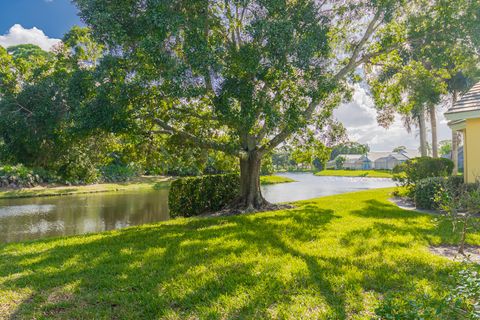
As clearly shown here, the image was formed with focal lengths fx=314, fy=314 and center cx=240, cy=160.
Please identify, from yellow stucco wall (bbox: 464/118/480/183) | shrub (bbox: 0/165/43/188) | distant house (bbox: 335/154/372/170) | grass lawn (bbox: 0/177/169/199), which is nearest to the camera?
yellow stucco wall (bbox: 464/118/480/183)

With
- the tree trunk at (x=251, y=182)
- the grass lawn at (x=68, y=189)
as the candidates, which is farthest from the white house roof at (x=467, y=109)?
the grass lawn at (x=68, y=189)

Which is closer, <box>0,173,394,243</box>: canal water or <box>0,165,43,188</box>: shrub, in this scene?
<box>0,173,394,243</box>: canal water

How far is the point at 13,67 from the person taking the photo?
358 inches

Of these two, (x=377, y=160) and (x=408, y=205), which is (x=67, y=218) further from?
(x=377, y=160)

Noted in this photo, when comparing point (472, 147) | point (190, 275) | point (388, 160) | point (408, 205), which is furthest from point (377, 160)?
point (190, 275)

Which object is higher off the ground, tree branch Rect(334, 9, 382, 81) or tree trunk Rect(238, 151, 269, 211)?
tree branch Rect(334, 9, 382, 81)

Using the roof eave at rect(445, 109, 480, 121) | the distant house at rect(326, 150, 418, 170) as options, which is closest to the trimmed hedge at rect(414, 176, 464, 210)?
the roof eave at rect(445, 109, 480, 121)

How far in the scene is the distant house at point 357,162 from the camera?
76.8 m

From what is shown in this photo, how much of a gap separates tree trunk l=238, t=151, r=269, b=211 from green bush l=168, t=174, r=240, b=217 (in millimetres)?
1651

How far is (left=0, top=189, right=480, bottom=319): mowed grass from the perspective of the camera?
379cm

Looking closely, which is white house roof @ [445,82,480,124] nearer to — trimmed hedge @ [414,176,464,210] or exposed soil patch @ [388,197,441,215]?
trimmed hedge @ [414,176,464,210]

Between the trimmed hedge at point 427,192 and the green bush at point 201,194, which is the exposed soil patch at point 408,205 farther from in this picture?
the green bush at point 201,194

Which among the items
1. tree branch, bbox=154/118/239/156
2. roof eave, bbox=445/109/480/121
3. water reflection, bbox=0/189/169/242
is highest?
roof eave, bbox=445/109/480/121

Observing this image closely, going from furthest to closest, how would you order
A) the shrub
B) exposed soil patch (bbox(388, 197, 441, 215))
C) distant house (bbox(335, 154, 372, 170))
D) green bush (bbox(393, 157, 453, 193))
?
distant house (bbox(335, 154, 372, 170)), the shrub, green bush (bbox(393, 157, 453, 193)), exposed soil patch (bbox(388, 197, 441, 215))
